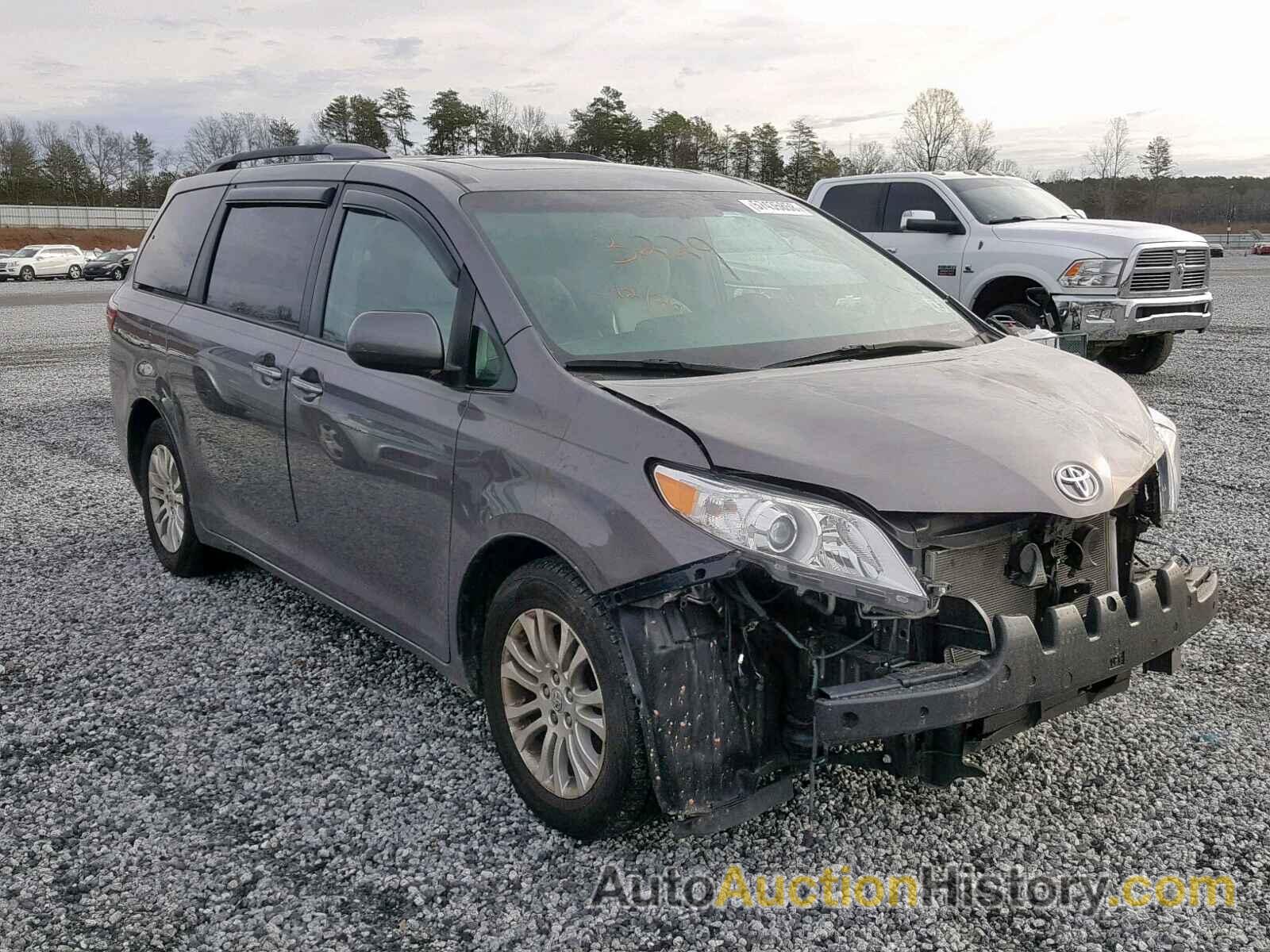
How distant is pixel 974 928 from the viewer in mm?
2664

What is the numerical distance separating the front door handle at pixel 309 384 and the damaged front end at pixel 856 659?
66.5 inches

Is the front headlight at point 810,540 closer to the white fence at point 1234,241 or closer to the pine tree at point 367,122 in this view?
the white fence at point 1234,241

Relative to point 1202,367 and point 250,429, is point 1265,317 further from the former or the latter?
point 250,429

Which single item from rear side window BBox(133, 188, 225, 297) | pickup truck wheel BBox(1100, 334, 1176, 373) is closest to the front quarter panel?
rear side window BBox(133, 188, 225, 297)

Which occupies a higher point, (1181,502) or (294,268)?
(294,268)

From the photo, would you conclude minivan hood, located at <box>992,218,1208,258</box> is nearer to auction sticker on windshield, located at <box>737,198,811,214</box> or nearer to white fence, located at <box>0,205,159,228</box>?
auction sticker on windshield, located at <box>737,198,811,214</box>

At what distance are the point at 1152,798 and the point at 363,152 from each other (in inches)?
145

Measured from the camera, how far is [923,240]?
12266 mm

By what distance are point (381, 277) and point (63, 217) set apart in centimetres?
9511

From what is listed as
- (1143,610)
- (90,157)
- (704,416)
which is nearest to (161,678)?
(704,416)

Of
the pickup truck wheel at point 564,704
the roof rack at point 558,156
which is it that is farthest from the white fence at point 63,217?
the pickup truck wheel at point 564,704

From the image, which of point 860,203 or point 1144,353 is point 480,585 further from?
point 1144,353

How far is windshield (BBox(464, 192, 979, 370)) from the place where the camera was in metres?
3.30

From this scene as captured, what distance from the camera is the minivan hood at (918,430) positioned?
258 centimetres
